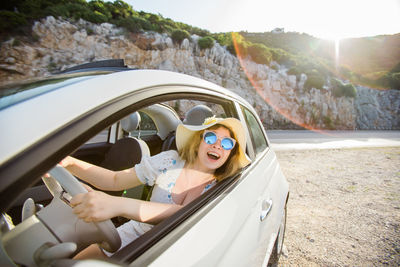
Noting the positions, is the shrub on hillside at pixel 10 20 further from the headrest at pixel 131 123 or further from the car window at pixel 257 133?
the car window at pixel 257 133

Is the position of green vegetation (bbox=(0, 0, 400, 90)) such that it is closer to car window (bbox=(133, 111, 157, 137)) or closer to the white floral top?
car window (bbox=(133, 111, 157, 137))

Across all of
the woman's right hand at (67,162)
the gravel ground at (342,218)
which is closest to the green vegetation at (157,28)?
the gravel ground at (342,218)

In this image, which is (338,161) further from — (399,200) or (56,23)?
(56,23)

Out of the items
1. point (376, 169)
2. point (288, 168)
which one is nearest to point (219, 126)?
point (288, 168)

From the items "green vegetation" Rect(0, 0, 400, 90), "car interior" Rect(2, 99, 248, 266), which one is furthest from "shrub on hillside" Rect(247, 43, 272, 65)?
"car interior" Rect(2, 99, 248, 266)

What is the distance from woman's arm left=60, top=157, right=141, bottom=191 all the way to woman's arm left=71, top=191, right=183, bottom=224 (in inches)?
18.6

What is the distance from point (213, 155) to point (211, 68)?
72.7 ft

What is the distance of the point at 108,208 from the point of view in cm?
90

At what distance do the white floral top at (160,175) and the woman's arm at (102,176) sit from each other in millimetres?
74

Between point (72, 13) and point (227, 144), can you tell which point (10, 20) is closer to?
point (72, 13)

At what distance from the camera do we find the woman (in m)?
1.38

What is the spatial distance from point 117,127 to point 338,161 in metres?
8.50

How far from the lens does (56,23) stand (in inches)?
694

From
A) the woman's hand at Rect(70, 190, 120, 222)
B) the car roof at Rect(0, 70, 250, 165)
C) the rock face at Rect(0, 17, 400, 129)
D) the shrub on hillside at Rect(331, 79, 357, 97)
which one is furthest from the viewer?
the shrub on hillside at Rect(331, 79, 357, 97)
